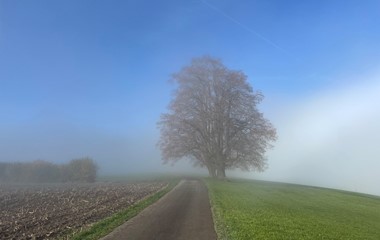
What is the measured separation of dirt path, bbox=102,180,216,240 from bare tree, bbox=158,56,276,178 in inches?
1441

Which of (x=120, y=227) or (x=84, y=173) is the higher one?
(x=84, y=173)

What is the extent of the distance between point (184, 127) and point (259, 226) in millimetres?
47070

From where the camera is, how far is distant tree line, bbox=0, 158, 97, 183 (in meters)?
83.7

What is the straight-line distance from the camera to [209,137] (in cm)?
7038

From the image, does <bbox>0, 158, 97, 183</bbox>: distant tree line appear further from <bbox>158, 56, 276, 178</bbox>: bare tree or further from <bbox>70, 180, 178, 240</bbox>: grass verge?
<bbox>70, 180, 178, 240</bbox>: grass verge

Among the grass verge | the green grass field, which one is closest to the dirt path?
the grass verge

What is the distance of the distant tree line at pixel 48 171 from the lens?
275 feet

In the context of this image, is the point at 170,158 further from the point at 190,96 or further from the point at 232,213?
the point at 232,213

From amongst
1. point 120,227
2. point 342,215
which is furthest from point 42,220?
point 342,215

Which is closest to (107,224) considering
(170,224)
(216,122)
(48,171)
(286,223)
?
(170,224)

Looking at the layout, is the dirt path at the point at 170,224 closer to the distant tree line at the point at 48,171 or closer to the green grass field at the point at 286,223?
the green grass field at the point at 286,223

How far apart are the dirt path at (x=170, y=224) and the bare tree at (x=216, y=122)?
120 ft

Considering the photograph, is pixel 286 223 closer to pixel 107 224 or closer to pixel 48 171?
pixel 107 224

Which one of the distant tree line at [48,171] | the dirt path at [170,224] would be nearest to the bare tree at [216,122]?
the distant tree line at [48,171]
